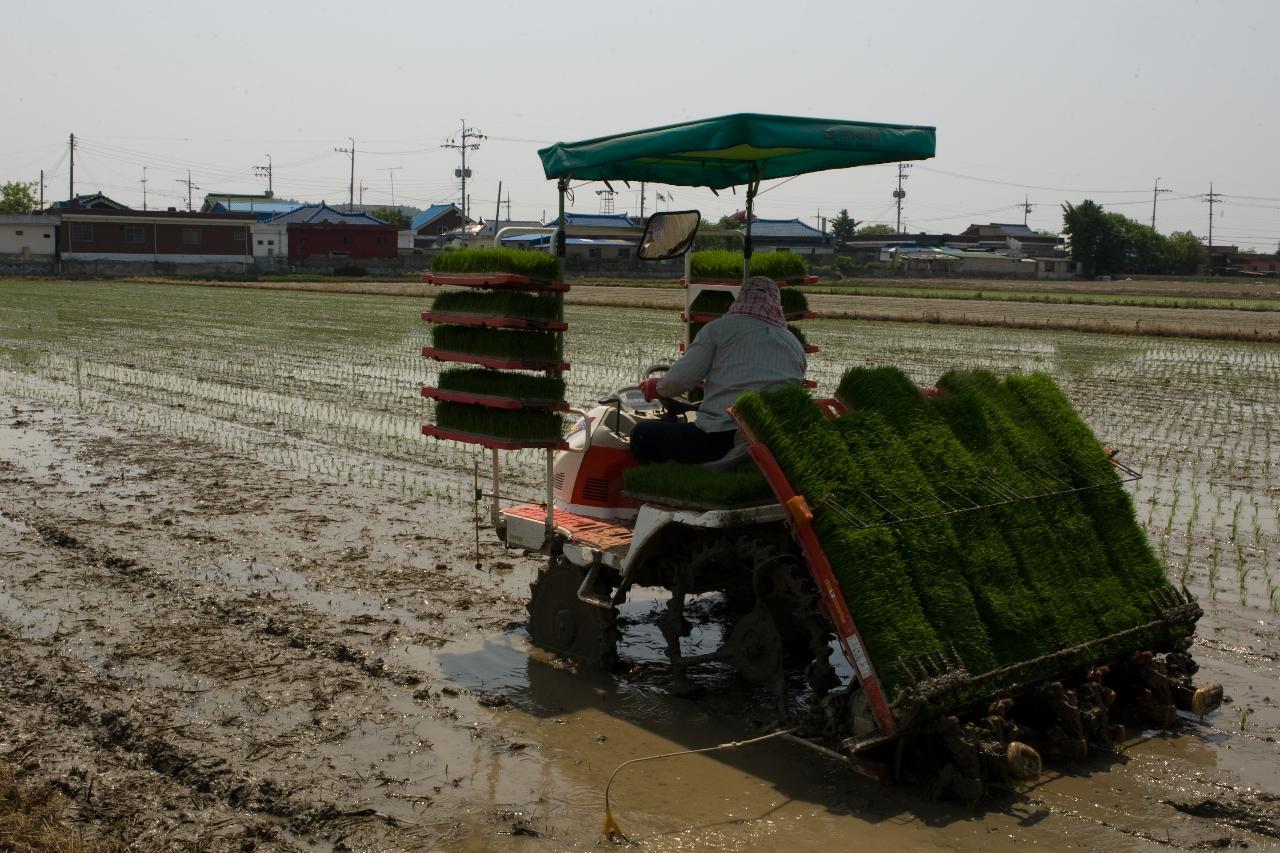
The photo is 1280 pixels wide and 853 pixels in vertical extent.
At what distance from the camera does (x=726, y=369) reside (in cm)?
627

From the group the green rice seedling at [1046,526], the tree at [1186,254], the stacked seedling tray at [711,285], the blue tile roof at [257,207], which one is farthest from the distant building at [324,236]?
the green rice seedling at [1046,526]

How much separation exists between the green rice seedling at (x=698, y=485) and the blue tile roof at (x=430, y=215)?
9826 cm

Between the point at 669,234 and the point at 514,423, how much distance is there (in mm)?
1644

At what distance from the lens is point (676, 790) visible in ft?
17.0

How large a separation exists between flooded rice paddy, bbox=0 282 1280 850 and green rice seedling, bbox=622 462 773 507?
105 cm

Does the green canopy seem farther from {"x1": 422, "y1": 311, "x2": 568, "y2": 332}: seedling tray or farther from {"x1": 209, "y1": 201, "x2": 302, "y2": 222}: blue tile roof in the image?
{"x1": 209, "y1": 201, "x2": 302, "y2": 222}: blue tile roof

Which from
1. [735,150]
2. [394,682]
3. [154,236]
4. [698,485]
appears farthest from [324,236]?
[698,485]

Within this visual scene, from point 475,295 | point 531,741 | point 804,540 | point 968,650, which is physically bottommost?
point 531,741

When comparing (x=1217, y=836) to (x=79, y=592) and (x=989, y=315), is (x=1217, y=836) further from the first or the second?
(x=989, y=315)

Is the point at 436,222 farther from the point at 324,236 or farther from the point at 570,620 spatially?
the point at 570,620

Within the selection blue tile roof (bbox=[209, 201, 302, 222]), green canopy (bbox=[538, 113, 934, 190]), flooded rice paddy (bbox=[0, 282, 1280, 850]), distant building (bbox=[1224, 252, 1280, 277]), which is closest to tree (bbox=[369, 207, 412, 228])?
blue tile roof (bbox=[209, 201, 302, 222])

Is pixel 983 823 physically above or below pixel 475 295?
below

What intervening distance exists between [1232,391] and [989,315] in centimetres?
1691

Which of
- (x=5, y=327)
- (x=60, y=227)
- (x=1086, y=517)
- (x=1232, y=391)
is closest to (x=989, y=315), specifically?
(x=1232, y=391)
